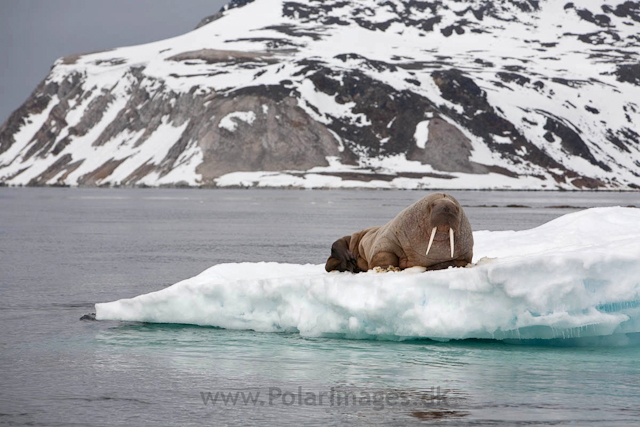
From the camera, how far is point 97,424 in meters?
10.8

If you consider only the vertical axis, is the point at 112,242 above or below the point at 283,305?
below

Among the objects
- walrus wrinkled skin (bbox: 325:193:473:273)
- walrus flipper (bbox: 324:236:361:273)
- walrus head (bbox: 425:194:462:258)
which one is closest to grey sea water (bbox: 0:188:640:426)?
walrus wrinkled skin (bbox: 325:193:473:273)

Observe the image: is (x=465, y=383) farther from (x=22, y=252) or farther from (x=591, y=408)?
(x=22, y=252)

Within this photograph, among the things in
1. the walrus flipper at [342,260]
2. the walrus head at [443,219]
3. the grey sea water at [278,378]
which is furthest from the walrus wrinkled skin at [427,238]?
the grey sea water at [278,378]

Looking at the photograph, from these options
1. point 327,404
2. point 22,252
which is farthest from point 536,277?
point 22,252

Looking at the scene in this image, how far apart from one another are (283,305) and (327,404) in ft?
15.3

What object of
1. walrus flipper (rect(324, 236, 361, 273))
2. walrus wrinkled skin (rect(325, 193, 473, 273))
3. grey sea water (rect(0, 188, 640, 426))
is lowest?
grey sea water (rect(0, 188, 640, 426))

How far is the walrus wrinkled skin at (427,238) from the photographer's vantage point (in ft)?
51.1

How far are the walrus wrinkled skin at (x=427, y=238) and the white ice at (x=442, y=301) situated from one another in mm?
566

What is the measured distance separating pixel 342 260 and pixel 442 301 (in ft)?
11.3

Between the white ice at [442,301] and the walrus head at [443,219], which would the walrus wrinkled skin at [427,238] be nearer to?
the walrus head at [443,219]

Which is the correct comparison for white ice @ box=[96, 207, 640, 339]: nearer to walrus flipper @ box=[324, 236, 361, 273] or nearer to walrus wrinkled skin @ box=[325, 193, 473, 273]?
walrus wrinkled skin @ box=[325, 193, 473, 273]

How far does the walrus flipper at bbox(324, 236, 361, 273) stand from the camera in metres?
17.8

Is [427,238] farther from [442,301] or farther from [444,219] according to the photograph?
[442,301]
